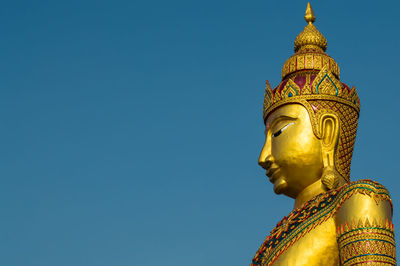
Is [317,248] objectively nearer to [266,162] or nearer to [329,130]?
[266,162]

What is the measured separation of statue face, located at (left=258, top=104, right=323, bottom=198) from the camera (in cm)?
1238

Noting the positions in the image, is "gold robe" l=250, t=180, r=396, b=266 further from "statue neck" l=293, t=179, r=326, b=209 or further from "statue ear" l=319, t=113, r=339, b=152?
"statue ear" l=319, t=113, r=339, b=152

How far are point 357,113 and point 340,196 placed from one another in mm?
2114

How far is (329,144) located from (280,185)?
3.06 feet

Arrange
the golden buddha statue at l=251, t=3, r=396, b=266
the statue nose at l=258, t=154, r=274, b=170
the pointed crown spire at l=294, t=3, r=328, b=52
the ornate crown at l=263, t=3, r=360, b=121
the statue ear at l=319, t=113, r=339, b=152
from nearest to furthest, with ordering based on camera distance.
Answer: the golden buddha statue at l=251, t=3, r=396, b=266, the statue ear at l=319, t=113, r=339, b=152, the statue nose at l=258, t=154, r=274, b=170, the ornate crown at l=263, t=3, r=360, b=121, the pointed crown spire at l=294, t=3, r=328, b=52

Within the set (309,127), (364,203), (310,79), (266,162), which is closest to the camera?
(364,203)

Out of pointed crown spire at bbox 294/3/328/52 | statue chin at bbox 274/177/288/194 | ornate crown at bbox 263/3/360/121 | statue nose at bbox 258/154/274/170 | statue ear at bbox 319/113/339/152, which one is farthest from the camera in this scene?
pointed crown spire at bbox 294/3/328/52

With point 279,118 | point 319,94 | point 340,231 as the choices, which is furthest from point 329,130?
point 340,231

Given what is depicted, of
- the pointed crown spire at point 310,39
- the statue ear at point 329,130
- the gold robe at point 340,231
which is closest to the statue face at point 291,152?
the statue ear at point 329,130

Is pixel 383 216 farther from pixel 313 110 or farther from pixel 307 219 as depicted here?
pixel 313 110

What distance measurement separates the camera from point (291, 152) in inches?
489

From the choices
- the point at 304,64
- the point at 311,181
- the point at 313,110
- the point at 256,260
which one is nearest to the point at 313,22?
the point at 304,64

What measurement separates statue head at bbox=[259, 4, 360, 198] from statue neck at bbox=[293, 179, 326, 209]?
56mm

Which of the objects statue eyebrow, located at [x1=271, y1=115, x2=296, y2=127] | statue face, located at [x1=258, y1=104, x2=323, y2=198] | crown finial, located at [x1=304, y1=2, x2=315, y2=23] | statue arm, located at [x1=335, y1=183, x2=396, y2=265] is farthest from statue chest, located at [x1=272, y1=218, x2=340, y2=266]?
crown finial, located at [x1=304, y1=2, x2=315, y2=23]
